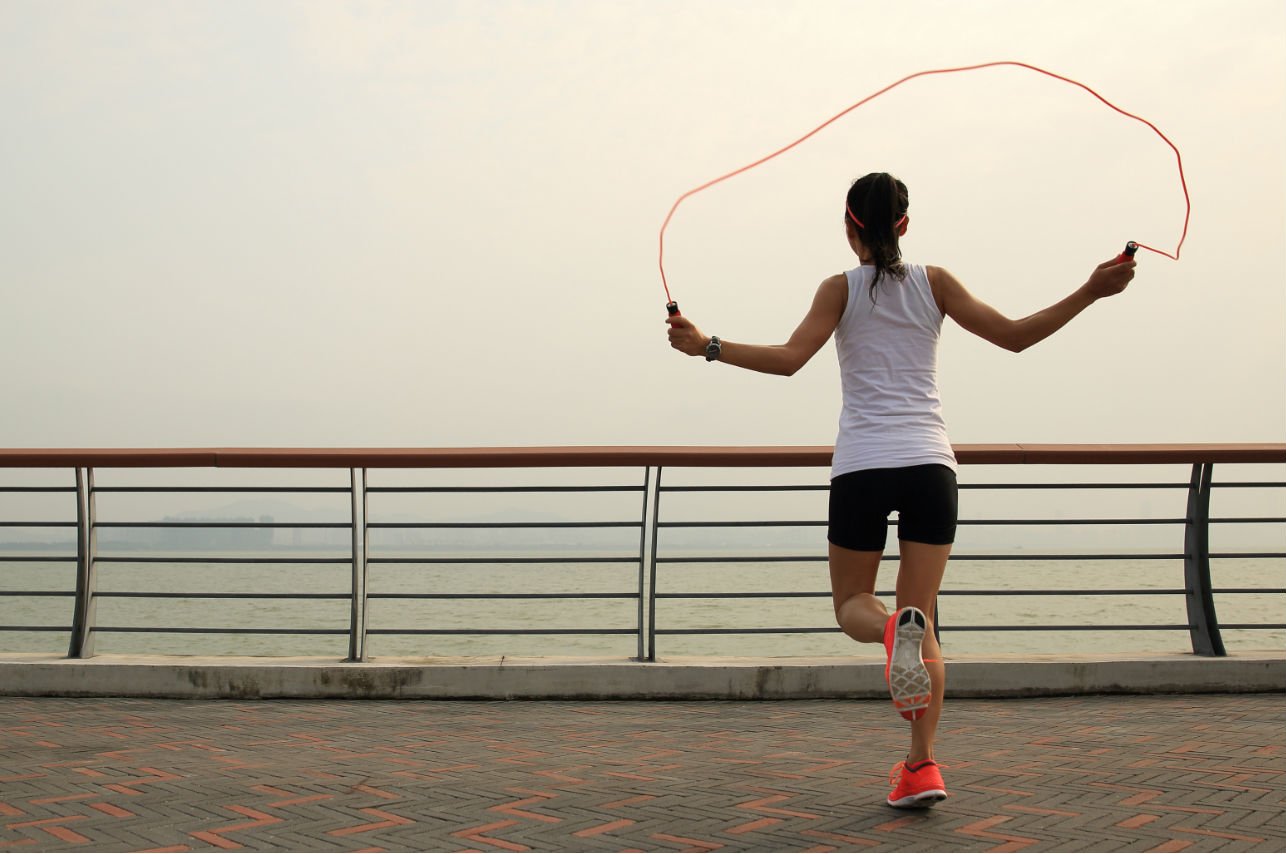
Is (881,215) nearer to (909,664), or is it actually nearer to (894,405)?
(894,405)

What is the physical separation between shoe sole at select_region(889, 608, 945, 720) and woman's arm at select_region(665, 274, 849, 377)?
2.58 ft

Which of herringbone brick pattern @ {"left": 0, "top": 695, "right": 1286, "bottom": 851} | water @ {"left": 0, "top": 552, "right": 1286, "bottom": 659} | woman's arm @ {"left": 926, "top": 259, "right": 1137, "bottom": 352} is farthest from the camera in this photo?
water @ {"left": 0, "top": 552, "right": 1286, "bottom": 659}

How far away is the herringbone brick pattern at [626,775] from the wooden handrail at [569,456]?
Answer: 119 cm

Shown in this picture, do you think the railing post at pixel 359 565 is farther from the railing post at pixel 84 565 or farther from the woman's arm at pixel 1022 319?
the woman's arm at pixel 1022 319

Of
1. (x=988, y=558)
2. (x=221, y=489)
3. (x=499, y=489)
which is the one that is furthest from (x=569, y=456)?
(x=988, y=558)

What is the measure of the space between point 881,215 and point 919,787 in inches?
66.7

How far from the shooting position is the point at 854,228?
3484 millimetres

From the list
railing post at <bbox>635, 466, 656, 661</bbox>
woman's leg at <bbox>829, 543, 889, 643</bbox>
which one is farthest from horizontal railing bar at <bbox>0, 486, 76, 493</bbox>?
woman's leg at <bbox>829, 543, 889, 643</bbox>

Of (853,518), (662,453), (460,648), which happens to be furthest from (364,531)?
(460,648)

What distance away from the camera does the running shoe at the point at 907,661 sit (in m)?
3.04

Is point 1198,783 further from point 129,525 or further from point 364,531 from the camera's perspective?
point 129,525

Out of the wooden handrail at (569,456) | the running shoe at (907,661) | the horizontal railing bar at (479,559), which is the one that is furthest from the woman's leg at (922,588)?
the horizontal railing bar at (479,559)

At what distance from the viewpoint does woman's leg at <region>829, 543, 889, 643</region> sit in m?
3.29

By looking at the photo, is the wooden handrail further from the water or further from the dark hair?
the water
